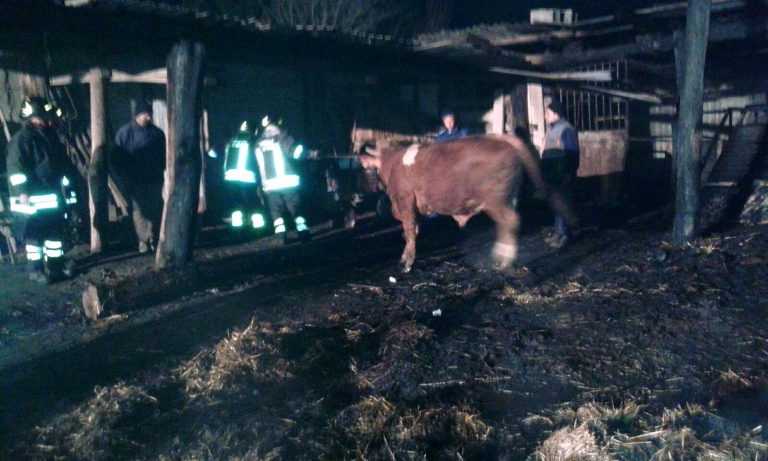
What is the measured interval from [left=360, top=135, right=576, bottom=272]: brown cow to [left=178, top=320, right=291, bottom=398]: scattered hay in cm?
287

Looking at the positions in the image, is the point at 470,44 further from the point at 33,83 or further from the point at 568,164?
the point at 33,83

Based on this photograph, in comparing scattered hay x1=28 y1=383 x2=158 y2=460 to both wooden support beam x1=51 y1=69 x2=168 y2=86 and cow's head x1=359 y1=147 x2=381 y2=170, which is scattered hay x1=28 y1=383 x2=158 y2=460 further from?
wooden support beam x1=51 y1=69 x2=168 y2=86

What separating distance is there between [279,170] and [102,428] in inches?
218

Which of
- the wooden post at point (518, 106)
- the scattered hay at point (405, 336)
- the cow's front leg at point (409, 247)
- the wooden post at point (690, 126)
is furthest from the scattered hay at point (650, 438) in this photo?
the wooden post at point (518, 106)

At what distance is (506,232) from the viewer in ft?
24.8

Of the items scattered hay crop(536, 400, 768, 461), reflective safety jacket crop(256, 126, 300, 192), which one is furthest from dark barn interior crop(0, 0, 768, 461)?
reflective safety jacket crop(256, 126, 300, 192)

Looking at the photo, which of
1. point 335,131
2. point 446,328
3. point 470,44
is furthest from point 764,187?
point 335,131

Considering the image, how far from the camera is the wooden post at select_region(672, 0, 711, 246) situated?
297 inches

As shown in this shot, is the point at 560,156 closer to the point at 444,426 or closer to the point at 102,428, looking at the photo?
the point at 444,426

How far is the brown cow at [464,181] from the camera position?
7.29 metres

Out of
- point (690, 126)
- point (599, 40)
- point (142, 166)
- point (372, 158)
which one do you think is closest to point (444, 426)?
point (372, 158)

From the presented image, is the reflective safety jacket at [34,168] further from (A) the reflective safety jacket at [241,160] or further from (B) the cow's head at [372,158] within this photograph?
(B) the cow's head at [372,158]

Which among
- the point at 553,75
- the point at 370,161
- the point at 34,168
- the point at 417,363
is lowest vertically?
the point at 417,363

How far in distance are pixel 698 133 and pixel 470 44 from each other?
3.06m
